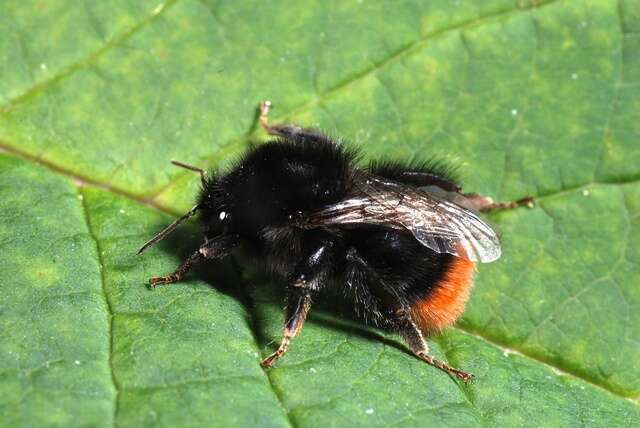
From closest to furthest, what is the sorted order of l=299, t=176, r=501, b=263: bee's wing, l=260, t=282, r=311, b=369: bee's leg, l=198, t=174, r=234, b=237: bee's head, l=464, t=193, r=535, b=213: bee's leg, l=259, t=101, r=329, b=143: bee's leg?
l=260, t=282, r=311, b=369: bee's leg
l=299, t=176, r=501, b=263: bee's wing
l=198, t=174, r=234, b=237: bee's head
l=259, t=101, r=329, b=143: bee's leg
l=464, t=193, r=535, b=213: bee's leg

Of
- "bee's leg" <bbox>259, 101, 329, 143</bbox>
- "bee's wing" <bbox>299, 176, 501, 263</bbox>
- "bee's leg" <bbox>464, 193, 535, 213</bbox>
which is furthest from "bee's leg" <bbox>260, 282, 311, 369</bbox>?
"bee's leg" <bbox>464, 193, 535, 213</bbox>

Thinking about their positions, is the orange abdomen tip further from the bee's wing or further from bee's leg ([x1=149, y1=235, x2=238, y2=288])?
bee's leg ([x1=149, y1=235, x2=238, y2=288])

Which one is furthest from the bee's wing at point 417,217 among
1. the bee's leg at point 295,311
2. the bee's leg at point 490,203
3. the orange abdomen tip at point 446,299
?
the bee's leg at point 490,203

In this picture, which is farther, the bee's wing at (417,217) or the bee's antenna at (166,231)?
the bee's antenna at (166,231)

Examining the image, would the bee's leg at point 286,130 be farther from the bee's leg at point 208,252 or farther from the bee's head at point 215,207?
the bee's leg at point 208,252

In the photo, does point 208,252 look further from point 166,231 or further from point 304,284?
point 304,284
